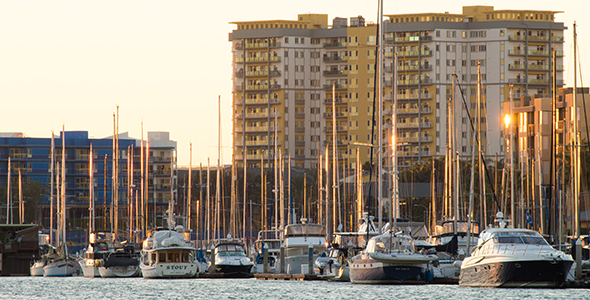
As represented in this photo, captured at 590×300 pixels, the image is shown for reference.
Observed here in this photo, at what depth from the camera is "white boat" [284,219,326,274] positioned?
66.6 meters

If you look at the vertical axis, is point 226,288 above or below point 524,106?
below

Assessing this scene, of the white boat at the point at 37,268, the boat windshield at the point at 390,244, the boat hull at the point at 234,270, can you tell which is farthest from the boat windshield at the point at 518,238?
the white boat at the point at 37,268

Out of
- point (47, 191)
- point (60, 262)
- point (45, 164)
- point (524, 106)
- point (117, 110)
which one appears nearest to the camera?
point (60, 262)

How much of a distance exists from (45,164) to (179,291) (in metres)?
146

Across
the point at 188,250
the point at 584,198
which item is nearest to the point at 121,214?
the point at 584,198

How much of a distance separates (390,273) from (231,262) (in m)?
22.0

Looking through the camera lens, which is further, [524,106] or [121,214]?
[121,214]

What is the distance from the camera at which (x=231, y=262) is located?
69.5 m

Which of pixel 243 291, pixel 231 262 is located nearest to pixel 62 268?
pixel 231 262

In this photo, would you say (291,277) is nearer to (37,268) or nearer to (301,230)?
(301,230)

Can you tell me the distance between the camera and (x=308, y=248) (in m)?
67.4

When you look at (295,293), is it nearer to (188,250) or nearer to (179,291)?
(179,291)

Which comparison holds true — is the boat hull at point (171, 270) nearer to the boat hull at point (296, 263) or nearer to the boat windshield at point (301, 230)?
the boat hull at point (296, 263)

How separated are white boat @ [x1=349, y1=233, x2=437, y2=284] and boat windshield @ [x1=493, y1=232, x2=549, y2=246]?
4.89 meters
